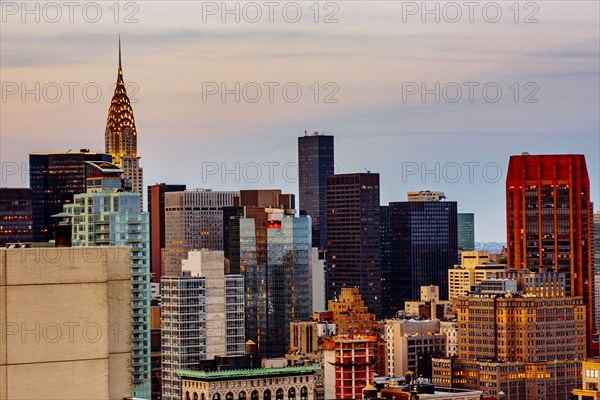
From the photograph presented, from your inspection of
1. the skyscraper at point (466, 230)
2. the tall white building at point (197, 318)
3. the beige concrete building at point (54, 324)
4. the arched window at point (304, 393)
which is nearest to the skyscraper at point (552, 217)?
the tall white building at point (197, 318)

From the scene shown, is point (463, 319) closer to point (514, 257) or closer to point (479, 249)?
Answer: point (514, 257)

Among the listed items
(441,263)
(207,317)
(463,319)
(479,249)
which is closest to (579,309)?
(463,319)

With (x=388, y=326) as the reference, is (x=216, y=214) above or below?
above

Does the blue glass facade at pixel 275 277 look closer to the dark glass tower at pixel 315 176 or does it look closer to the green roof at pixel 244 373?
the dark glass tower at pixel 315 176

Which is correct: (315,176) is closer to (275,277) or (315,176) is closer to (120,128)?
(120,128)

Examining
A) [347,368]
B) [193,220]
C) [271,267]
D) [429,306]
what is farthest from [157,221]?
[347,368]

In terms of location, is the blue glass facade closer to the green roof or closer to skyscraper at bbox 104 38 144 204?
skyscraper at bbox 104 38 144 204
